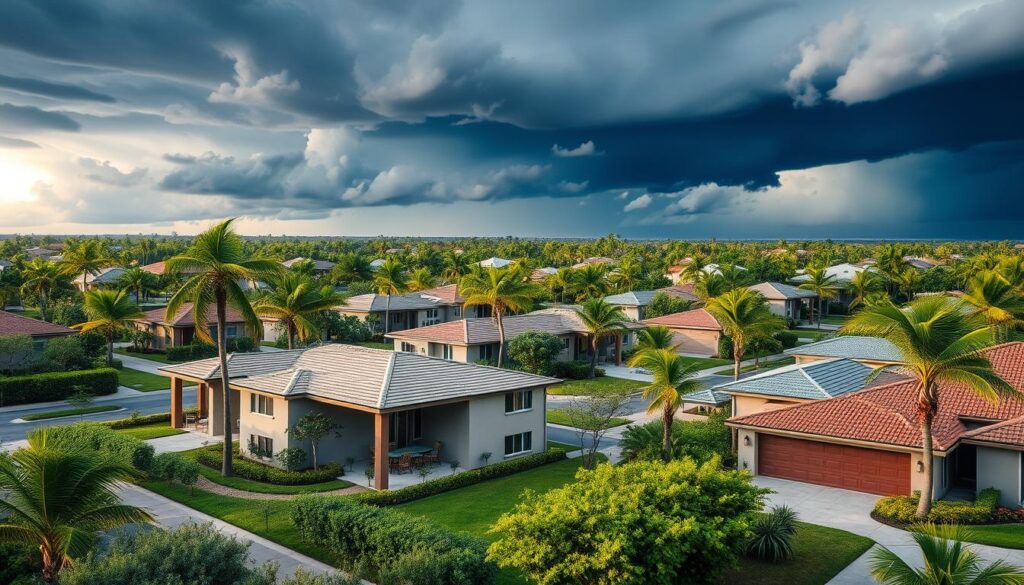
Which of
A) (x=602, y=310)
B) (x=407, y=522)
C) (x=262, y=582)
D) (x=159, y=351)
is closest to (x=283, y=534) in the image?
(x=407, y=522)

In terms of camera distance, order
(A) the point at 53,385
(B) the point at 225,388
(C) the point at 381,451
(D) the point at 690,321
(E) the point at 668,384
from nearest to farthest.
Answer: (C) the point at 381,451
(E) the point at 668,384
(B) the point at 225,388
(A) the point at 53,385
(D) the point at 690,321

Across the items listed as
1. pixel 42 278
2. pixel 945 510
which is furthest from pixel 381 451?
pixel 42 278

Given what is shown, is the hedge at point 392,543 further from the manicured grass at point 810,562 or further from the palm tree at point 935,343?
the palm tree at point 935,343

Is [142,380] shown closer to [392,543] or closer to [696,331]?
Answer: [392,543]

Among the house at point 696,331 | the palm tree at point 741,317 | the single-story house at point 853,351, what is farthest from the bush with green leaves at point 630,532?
the house at point 696,331

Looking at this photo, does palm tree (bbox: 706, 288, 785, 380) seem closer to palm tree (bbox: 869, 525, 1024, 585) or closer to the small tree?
the small tree

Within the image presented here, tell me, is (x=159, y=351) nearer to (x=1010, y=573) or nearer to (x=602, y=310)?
(x=602, y=310)
